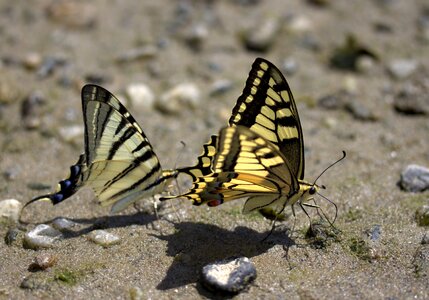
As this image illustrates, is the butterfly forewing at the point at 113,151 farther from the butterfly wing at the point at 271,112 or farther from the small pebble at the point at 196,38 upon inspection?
the small pebble at the point at 196,38

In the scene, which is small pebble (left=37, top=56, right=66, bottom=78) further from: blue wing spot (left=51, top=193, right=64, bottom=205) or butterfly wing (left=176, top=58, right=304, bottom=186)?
butterfly wing (left=176, top=58, right=304, bottom=186)

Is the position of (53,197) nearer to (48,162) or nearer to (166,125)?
(48,162)

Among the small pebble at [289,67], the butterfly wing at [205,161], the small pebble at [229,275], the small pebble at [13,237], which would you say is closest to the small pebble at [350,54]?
the small pebble at [289,67]

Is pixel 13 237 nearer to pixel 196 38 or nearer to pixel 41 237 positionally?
pixel 41 237

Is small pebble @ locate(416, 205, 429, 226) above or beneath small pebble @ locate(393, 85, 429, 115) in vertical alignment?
beneath

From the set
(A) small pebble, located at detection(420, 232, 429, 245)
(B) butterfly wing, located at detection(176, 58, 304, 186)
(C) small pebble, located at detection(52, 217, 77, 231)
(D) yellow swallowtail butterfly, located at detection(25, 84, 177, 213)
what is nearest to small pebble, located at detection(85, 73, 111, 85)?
(D) yellow swallowtail butterfly, located at detection(25, 84, 177, 213)

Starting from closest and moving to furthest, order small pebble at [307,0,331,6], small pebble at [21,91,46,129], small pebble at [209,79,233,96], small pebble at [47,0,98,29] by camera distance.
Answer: small pebble at [21,91,46,129], small pebble at [209,79,233,96], small pebble at [47,0,98,29], small pebble at [307,0,331,6]
